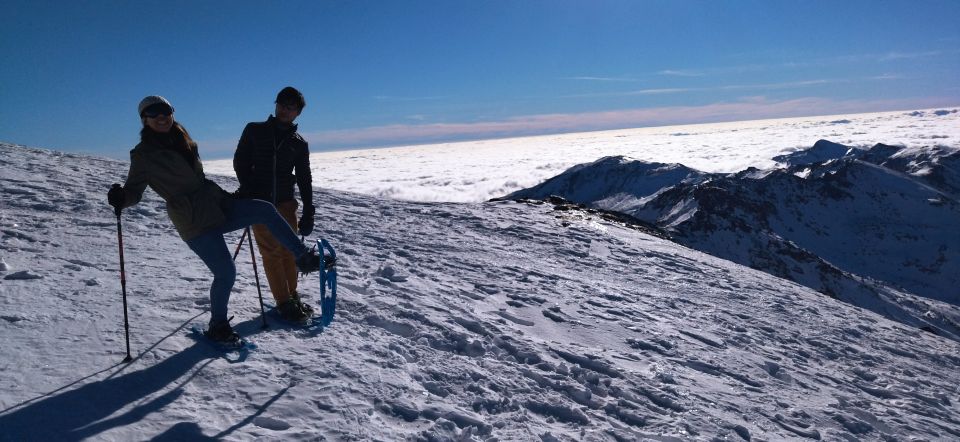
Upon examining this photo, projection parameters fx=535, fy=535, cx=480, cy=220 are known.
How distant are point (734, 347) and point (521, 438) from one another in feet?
18.4

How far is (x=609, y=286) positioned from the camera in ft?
36.9

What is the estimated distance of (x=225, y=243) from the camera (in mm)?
4996

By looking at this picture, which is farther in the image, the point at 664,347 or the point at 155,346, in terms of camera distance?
the point at 664,347

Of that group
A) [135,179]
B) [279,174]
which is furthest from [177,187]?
[279,174]

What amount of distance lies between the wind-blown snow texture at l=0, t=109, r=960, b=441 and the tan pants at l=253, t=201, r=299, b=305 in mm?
475

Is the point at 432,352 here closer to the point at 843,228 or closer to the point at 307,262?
the point at 307,262

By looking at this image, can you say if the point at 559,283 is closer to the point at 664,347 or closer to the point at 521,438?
the point at 664,347

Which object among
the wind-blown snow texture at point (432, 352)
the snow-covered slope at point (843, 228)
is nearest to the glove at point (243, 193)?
the wind-blown snow texture at point (432, 352)

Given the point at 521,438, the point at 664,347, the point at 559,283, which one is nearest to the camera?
the point at 521,438

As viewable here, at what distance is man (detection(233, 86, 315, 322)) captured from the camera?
5.66 m

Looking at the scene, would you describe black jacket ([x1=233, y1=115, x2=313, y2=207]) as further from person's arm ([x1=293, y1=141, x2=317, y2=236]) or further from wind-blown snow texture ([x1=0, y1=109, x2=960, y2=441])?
wind-blown snow texture ([x1=0, y1=109, x2=960, y2=441])

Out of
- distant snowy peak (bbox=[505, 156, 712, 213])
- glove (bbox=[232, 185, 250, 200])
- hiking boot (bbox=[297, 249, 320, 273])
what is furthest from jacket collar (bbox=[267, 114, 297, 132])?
distant snowy peak (bbox=[505, 156, 712, 213])

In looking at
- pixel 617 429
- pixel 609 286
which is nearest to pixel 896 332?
pixel 609 286

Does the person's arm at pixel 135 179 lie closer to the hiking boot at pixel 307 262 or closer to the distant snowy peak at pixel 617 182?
the hiking boot at pixel 307 262
